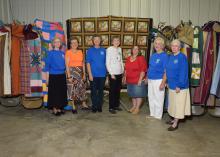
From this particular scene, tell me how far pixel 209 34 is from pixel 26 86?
10.6 ft

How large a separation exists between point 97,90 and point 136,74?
724mm

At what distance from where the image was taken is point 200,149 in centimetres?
299

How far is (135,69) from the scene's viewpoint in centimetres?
415

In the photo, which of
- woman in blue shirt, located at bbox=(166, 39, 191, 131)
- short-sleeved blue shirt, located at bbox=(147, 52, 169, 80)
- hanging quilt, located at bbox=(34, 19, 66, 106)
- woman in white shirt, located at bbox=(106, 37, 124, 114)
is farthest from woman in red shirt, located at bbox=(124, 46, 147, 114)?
hanging quilt, located at bbox=(34, 19, 66, 106)

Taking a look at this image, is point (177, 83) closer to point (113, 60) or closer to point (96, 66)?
point (113, 60)

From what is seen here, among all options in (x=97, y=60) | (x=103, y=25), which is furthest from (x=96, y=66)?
(x=103, y=25)

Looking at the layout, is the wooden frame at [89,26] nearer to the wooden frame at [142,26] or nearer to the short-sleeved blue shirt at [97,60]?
the wooden frame at [142,26]

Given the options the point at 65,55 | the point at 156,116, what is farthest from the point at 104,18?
the point at 156,116

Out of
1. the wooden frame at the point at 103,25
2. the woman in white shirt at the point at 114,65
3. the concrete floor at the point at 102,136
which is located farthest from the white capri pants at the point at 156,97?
the wooden frame at the point at 103,25

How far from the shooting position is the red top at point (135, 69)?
4125 millimetres

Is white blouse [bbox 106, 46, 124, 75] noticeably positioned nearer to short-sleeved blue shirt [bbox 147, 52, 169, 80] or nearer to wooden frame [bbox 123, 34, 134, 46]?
short-sleeved blue shirt [bbox 147, 52, 169, 80]

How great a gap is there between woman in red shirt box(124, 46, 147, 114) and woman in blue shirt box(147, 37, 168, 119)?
18 cm

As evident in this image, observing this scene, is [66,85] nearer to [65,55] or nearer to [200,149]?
[65,55]

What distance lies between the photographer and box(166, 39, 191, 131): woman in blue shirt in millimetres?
3438
